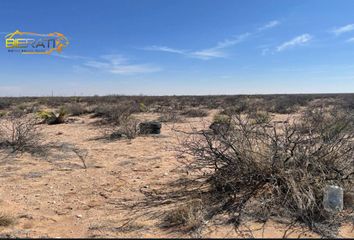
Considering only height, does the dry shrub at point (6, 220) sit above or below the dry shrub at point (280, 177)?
below

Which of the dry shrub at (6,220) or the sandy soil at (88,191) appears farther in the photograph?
the dry shrub at (6,220)

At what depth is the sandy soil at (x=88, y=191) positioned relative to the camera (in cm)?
377

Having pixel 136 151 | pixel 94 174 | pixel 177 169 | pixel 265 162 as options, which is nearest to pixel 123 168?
pixel 94 174

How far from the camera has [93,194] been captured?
16.8ft

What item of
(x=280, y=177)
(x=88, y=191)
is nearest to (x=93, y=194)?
(x=88, y=191)

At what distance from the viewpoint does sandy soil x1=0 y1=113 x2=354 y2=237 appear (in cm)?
377

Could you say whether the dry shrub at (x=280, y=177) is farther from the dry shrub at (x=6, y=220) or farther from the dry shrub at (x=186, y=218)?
the dry shrub at (x=6, y=220)

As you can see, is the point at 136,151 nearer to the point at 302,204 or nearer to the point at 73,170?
the point at 73,170

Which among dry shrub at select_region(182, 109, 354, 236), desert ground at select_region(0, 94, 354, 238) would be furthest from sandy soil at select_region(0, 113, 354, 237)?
dry shrub at select_region(182, 109, 354, 236)

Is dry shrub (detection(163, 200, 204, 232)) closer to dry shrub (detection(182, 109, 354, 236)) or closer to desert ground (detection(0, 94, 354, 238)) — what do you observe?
desert ground (detection(0, 94, 354, 238))

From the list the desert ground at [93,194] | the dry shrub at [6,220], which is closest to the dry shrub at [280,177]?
the desert ground at [93,194]

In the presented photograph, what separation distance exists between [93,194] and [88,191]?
0.56ft

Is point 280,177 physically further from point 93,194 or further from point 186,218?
point 93,194

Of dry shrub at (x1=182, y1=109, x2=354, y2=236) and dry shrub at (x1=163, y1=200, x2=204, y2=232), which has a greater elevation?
dry shrub at (x1=182, y1=109, x2=354, y2=236)
